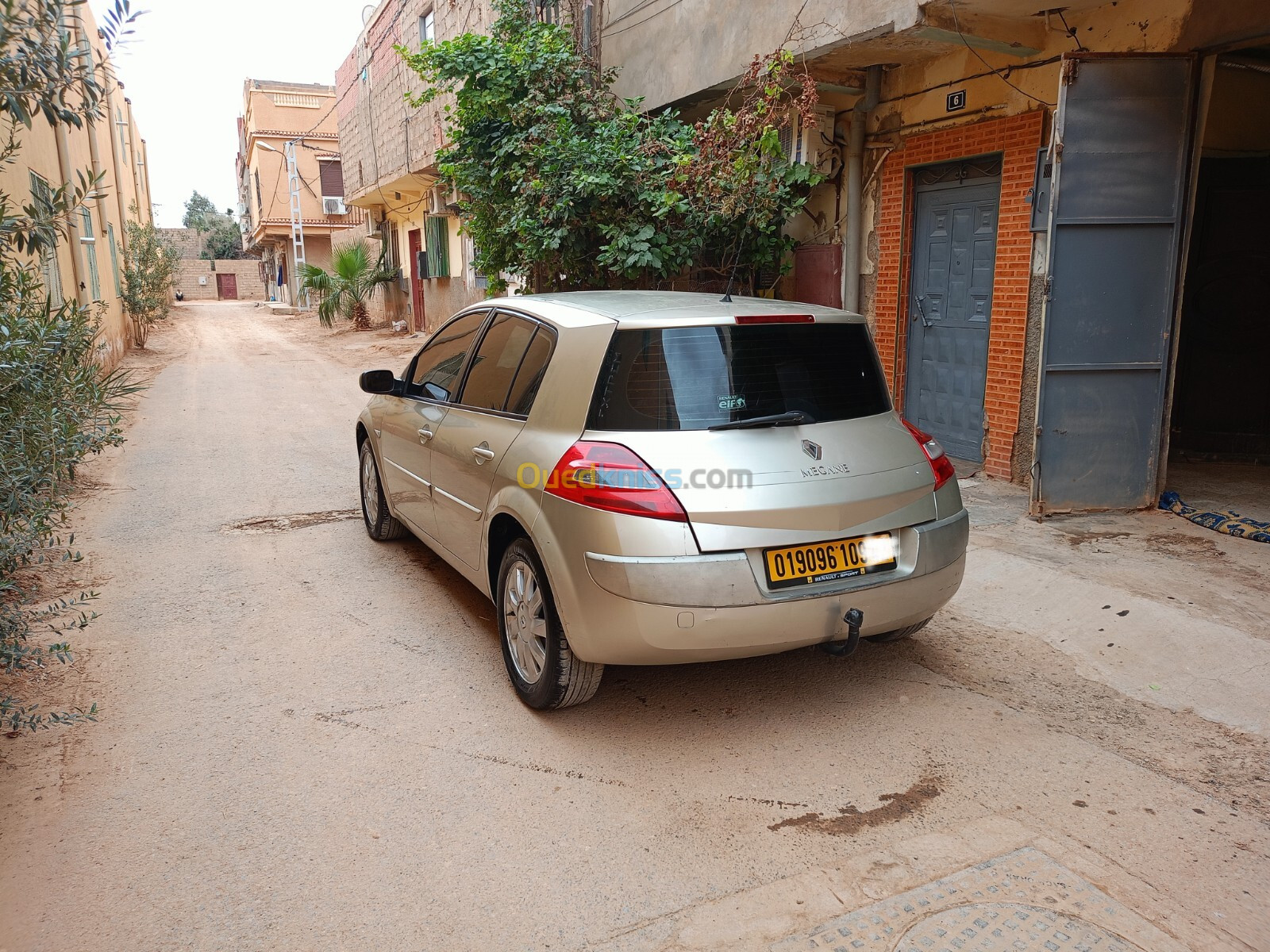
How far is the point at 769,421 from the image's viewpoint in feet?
10.9

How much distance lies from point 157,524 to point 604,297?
13.4 ft

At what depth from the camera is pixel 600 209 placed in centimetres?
895

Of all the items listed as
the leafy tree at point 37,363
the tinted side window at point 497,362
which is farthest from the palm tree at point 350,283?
the tinted side window at point 497,362

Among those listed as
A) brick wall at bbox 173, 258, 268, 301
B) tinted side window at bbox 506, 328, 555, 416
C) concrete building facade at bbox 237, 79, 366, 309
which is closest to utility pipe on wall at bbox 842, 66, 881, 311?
tinted side window at bbox 506, 328, 555, 416

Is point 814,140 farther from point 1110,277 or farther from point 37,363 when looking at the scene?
point 37,363

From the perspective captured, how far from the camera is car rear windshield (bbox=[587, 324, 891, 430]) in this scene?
131 inches

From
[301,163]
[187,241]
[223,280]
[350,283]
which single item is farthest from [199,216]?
[350,283]

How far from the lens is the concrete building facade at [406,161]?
17703mm

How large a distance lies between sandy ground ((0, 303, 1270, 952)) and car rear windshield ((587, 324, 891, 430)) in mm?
1208

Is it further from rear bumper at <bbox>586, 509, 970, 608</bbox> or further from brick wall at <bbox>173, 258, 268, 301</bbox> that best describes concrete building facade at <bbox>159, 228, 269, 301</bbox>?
rear bumper at <bbox>586, 509, 970, 608</bbox>

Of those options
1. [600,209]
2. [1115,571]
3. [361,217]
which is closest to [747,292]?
[600,209]

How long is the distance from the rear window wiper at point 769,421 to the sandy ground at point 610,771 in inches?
46.0

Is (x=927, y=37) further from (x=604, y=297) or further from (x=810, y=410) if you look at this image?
(x=810, y=410)

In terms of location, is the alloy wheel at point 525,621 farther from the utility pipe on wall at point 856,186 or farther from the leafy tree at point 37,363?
the utility pipe on wall at point 856,186
